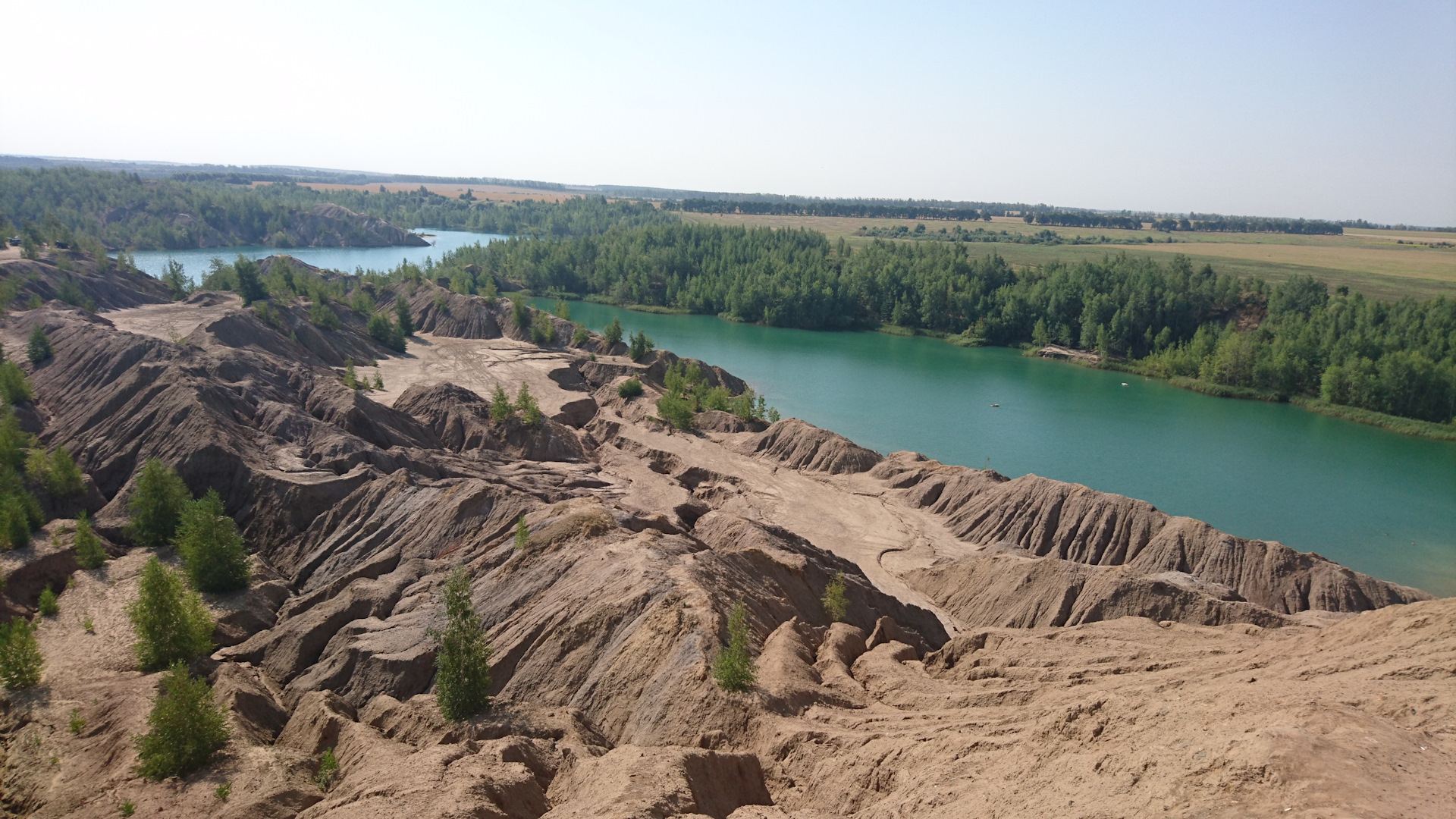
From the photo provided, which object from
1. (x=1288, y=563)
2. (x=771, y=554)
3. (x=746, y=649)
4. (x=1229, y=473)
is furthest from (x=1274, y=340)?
(x=746, y=649)

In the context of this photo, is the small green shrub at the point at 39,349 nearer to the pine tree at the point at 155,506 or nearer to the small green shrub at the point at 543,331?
the pine tree at the point at 155,506

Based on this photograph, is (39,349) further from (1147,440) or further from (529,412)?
(1147,440)

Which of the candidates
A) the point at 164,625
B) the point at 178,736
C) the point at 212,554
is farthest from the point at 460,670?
the point at 212,554

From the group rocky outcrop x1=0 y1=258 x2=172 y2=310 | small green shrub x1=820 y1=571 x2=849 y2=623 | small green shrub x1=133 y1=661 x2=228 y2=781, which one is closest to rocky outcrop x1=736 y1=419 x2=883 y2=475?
small green shrub x1=820 y1=571 x2=849 y2=623

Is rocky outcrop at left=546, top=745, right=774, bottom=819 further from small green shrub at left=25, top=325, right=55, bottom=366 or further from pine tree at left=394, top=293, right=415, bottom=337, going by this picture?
pine tree at left=394, top=293, right=415, bottom=337

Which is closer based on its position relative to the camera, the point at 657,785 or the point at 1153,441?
the point at 657,785

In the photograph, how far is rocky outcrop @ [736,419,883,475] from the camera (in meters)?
50.8

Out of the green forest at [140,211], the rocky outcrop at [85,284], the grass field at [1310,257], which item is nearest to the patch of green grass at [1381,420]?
the grass field at [1310,257]

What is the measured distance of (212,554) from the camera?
1134 inches

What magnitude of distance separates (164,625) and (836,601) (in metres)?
20.7

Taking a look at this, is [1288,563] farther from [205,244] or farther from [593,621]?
[205,244]

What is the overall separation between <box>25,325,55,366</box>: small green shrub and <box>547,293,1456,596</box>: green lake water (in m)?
51.2

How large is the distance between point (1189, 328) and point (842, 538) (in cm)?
8086

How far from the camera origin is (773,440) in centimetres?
5425
